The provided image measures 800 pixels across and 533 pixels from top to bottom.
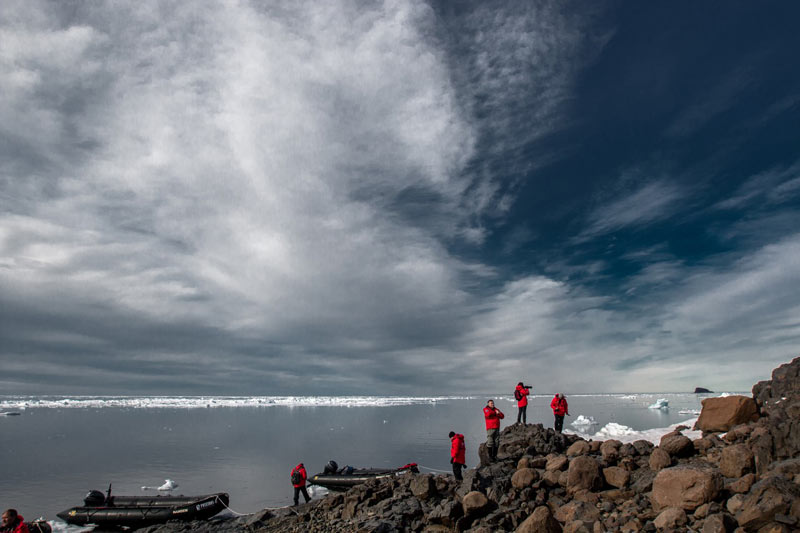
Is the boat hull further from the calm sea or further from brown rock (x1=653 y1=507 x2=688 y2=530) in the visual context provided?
brown rock (x1=653 y1=507 x2=688 y2=530)

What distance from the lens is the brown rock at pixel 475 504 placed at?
43.0ft

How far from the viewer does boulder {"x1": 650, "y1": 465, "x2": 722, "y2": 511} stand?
33.1 feet

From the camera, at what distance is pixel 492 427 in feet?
56.4

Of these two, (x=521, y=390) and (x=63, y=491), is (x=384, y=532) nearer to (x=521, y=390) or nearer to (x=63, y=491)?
(x=521, y=390)

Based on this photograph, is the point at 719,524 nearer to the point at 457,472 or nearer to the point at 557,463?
the point at 557,463

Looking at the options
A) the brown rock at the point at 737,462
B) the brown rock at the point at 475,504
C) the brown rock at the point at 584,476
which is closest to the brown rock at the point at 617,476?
the brown rock at the point at 584,476

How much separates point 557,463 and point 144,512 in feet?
59.0

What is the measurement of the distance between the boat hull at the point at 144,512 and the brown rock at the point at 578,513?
51.6 ft

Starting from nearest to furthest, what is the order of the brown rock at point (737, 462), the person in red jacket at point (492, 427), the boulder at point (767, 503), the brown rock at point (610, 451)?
the boulder at point (767, 503), the brown rock at point (737, 462), the brown rock at point (610, 451), the person in red jacket at point (492, 427)

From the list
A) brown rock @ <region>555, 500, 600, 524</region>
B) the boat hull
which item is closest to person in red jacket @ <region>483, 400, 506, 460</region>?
brown rock @ <region>555, 500, 600, 524</region>

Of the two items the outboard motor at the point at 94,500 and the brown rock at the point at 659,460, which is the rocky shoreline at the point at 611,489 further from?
the outboard motor at the point at 94,500

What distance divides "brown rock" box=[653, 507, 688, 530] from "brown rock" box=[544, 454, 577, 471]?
15.4 feet

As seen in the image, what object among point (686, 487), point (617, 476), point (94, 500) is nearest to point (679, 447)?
point (617, 476)

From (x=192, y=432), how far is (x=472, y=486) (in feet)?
176
